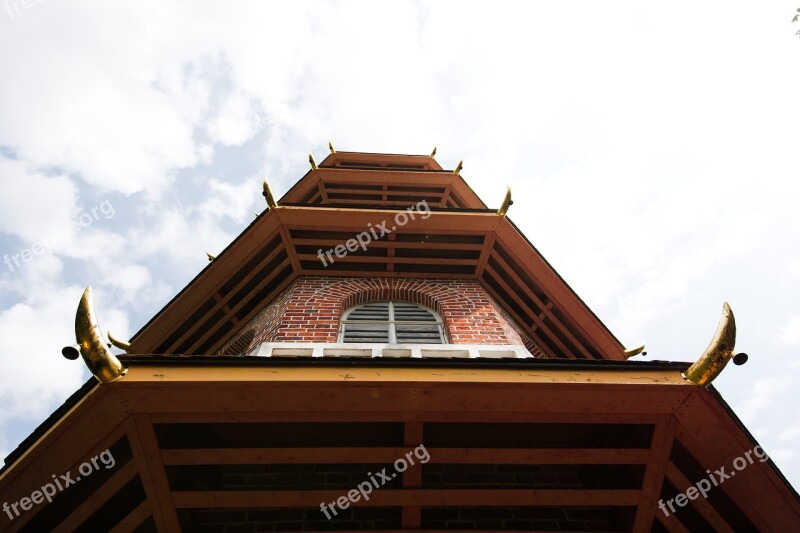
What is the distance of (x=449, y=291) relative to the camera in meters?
7.42

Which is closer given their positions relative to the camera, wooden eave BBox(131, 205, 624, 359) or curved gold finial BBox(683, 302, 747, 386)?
curved gold finial BBox(683, 302, 747, 386)

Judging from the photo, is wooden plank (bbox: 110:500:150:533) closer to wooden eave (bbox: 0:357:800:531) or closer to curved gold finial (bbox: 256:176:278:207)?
wooden eave (bbox: 0:357:800:531)

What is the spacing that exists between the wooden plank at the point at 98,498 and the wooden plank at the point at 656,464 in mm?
3385

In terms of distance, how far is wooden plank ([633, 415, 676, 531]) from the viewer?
10.5 ft

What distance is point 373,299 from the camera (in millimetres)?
7414

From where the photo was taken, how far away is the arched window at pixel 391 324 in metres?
6.30

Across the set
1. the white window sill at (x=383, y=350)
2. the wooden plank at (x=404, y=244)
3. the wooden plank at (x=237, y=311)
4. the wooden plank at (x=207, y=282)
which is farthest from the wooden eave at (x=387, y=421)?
the wooden plank at (x=404, y=244)

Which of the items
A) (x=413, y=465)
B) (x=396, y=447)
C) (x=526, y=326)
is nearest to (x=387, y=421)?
(x=396, y=447)

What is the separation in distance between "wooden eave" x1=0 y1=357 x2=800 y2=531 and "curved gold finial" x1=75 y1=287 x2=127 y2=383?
0.09m

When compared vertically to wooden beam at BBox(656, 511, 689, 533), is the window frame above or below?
above

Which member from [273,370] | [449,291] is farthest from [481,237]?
[273,370]

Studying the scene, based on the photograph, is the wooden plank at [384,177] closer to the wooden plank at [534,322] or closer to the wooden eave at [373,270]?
the wooden eave at [373,270]

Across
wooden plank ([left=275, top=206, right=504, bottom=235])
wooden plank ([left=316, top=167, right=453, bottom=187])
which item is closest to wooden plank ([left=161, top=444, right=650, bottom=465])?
wooden plank ([left=275, top=206, right=504, bottom=235])

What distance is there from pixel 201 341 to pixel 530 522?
224 inches
